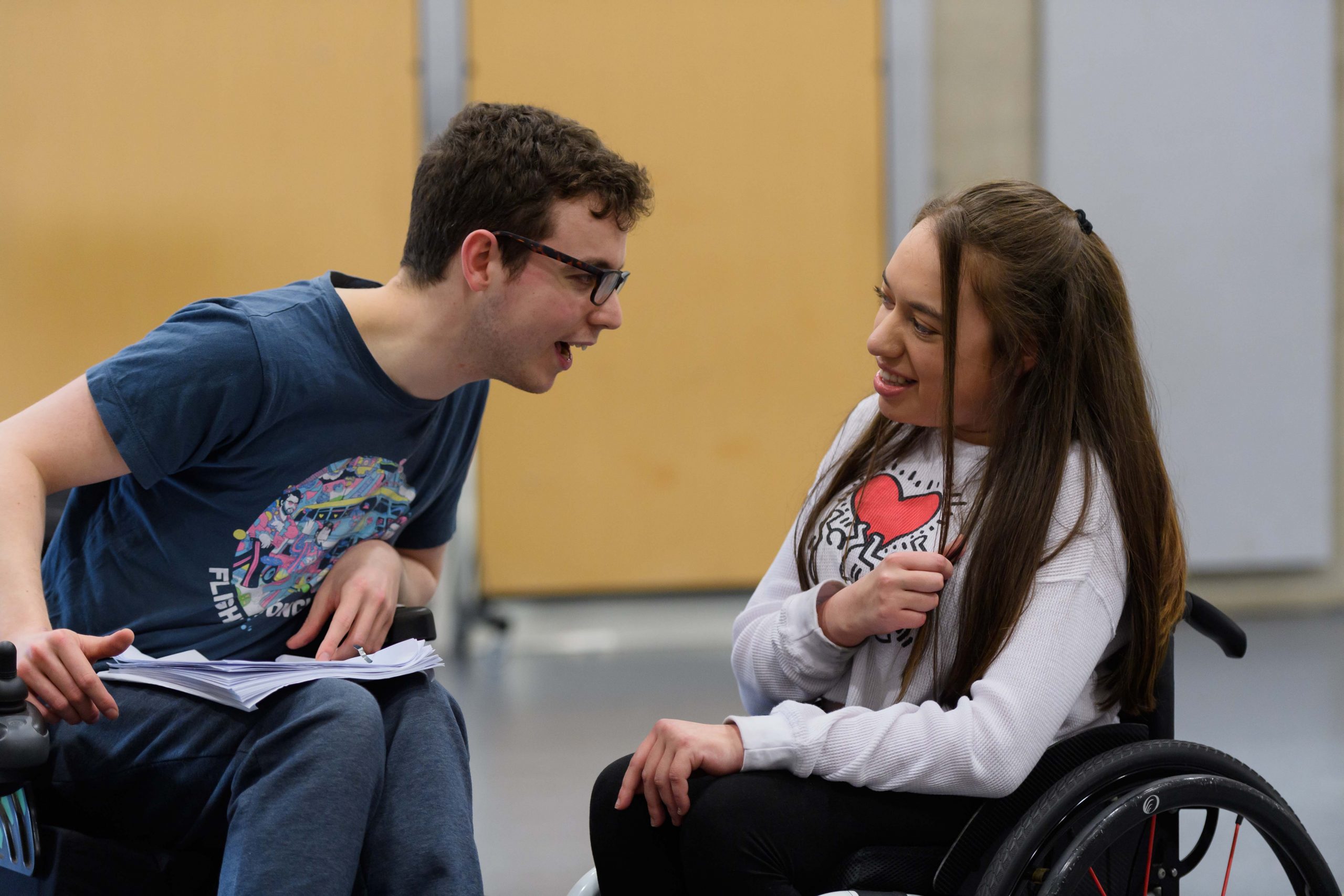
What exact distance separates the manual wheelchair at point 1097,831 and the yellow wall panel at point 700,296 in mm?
2398

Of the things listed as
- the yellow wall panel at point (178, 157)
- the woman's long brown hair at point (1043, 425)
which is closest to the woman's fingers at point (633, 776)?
the woman's long brown hair at point (1043, 425)

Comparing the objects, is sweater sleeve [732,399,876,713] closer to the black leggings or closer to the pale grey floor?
the black leggings

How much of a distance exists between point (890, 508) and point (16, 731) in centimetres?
86

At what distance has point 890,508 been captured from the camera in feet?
4.09

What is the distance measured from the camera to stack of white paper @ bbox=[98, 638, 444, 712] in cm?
108

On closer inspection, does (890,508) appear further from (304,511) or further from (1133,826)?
(304,511)

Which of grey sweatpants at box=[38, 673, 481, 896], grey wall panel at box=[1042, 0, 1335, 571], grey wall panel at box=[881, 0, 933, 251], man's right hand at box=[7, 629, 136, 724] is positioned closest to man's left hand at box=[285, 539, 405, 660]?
grey sweatpants at box=[38, 673, 481, 896]

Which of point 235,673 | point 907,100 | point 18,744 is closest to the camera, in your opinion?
point 18,744

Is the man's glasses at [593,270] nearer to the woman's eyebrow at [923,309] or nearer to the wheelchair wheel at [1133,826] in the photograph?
the woman's eyebrow at [923,309]

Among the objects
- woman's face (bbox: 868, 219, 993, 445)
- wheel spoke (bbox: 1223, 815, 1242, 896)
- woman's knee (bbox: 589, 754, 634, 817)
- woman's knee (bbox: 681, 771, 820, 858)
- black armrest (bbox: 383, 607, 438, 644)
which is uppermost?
woman's face (bbox: 868, 219, 993, 445)

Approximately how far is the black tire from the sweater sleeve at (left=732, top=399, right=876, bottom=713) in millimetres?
295

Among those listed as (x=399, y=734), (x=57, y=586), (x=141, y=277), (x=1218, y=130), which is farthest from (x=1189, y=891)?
(x=141, y=277)

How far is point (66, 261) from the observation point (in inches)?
131

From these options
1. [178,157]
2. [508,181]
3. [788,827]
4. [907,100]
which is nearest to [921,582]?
[788,827]
